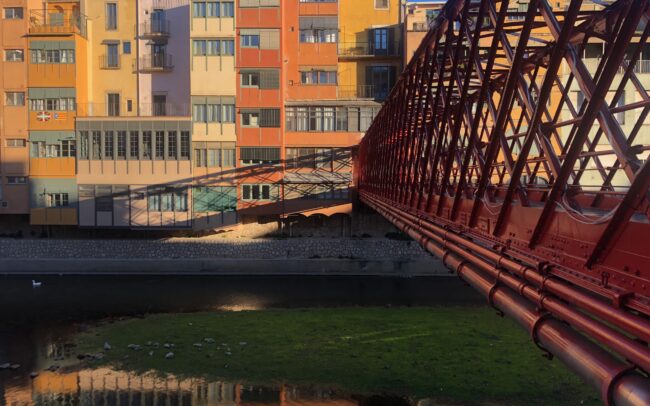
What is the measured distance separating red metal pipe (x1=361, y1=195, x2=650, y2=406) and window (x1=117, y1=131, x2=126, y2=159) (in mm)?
28654

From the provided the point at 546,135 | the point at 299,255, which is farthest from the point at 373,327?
the point at 546,135

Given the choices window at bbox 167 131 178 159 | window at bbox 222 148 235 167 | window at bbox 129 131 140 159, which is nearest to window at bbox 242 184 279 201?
window at bbox 222 148 235 167

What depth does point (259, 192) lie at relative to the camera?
3203cm

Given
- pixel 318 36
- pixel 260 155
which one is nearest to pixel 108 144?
pixel 260 155

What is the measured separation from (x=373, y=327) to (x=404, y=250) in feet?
41.4

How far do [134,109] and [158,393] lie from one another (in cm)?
2446

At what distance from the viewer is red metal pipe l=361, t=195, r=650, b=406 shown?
3.29 metres

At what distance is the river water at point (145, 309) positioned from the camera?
527 inches

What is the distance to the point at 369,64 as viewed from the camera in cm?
3522

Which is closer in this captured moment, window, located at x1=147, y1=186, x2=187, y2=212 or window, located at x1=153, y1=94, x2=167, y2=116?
window, located at x1=147, y1=186, x2=187, y2=212

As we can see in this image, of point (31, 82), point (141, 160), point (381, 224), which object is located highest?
point (31, 82)

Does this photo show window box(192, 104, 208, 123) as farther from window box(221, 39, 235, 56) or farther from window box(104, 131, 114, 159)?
window box(104, 131, 114, 159)

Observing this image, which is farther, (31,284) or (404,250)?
(404,250)

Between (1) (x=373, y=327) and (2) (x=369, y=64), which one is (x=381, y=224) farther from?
(1) (x=373, y=327)
